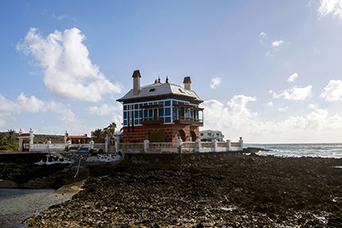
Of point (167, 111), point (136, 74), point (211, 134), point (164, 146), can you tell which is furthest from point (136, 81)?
point (211, 134)

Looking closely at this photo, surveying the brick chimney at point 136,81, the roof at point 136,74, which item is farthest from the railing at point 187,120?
the roof at point 136,74

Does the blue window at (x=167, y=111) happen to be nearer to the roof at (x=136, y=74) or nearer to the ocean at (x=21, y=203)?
the roof at (x=136, y=74)

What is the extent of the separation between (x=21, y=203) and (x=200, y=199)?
39.1ft

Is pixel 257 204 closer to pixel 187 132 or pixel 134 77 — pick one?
pixel 187 132

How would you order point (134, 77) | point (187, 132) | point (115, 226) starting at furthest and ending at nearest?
point (134, 77) → point (187, 132) → point (115, 226)

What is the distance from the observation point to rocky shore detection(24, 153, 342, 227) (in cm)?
1109

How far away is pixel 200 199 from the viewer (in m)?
14.6

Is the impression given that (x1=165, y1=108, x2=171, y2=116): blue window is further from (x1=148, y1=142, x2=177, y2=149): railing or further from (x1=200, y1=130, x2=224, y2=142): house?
(x1=200, y1=130, x2=224, y2=142): house

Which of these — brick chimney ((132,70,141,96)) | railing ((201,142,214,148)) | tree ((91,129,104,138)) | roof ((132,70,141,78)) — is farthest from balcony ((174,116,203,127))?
tree ((91,129,104,138))

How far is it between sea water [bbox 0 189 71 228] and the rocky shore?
111 centimetres

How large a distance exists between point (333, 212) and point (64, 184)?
64.3 ft

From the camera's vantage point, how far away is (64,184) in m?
20.8

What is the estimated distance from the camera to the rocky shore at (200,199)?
11094 mm


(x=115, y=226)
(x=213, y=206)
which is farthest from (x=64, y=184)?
(x=213, y=206)
